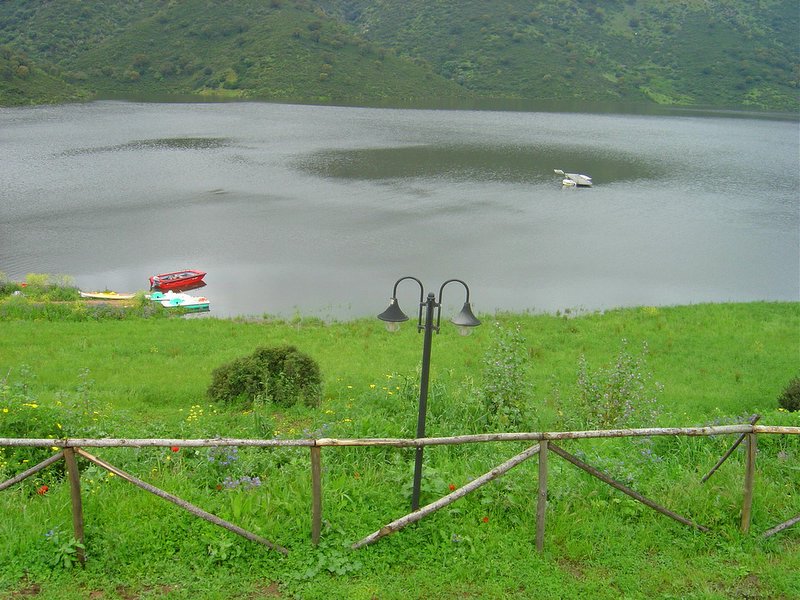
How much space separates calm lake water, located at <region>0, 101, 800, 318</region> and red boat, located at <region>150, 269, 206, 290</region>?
2.70 feet

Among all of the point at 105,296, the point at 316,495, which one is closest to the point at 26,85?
the point at 105,296

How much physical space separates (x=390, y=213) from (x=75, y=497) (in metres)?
35.7

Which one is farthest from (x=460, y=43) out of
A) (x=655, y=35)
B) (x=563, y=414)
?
(x=563, y=414)

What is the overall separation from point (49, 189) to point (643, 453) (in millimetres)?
46414

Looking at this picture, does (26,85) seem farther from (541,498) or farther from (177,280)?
(541,498)

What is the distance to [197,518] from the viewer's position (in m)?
6.51

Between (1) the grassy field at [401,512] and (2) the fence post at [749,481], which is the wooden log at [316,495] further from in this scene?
(2) the fence post at [749,481]

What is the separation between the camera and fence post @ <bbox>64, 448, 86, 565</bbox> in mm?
5906

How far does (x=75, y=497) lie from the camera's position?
235 inches

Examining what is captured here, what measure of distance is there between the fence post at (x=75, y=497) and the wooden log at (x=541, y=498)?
423 centimetres

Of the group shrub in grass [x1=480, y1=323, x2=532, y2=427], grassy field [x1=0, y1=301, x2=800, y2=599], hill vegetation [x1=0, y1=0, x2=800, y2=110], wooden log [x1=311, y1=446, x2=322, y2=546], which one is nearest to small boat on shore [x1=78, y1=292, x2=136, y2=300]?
grassy field [x1=0, y1=301, x2=800, y2=599]

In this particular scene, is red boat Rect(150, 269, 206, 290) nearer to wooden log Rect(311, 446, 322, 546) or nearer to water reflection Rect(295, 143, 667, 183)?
wooden log Rect(311, 446, 322, 546)

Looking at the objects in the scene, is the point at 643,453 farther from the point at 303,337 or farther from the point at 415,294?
the point at 415,294

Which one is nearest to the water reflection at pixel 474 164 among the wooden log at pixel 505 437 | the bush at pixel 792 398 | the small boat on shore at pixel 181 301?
the small boat on shore at pixel 181 301
